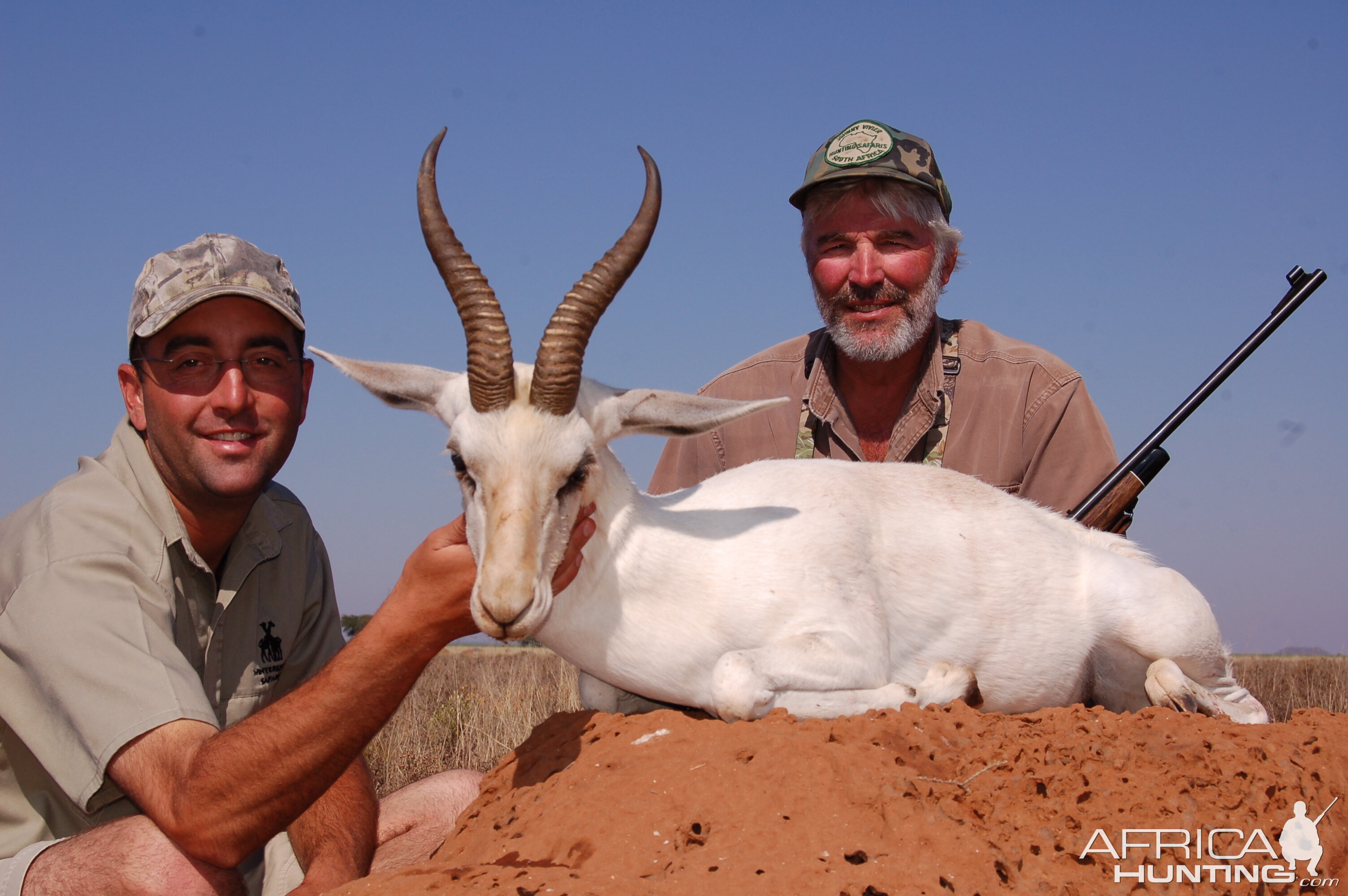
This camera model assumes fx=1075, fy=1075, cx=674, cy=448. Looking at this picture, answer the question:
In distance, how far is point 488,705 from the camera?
1102cm

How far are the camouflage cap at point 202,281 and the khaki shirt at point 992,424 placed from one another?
3.32m

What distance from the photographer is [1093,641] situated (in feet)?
18.0

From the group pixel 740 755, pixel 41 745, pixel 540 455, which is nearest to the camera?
pixel 740 755

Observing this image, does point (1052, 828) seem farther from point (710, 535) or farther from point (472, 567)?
point (472, 567)

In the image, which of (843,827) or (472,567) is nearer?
(843,827)

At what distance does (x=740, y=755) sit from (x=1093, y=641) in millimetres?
2580

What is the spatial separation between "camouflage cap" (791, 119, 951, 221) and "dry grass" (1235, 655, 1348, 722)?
5.97m

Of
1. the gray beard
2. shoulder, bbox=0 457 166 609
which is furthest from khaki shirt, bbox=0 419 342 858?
the gray beard

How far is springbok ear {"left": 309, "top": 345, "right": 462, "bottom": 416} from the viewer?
189 inches

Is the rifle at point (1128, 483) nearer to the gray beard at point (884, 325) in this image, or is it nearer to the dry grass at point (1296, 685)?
the gray beard at point (884, 325)

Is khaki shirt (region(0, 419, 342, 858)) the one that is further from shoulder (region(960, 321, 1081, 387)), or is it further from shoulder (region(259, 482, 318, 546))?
shoulder (region(960, 321, 1081, 387))

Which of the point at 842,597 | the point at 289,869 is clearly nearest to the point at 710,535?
the point at 842,597

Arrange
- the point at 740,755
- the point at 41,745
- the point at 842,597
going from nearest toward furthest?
the point at 740,755
the point at 41,745
the point at 842,597

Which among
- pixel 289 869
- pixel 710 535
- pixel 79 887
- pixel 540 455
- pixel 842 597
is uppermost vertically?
pixel 540 455
